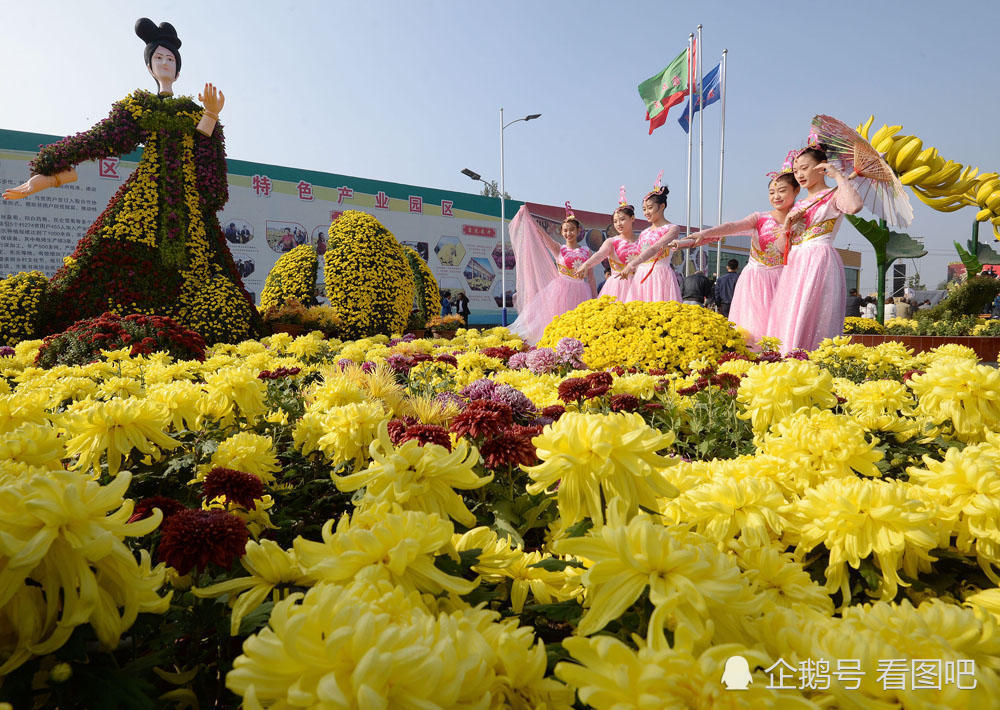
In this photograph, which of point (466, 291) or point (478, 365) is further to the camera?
point (466, 291)

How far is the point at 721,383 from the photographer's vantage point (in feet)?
8.63

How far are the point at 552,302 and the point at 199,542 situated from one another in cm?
723

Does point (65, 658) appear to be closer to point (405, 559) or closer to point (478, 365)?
point (405, 559)

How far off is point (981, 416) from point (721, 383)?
1081 millimetres

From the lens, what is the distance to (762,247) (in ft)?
19.1

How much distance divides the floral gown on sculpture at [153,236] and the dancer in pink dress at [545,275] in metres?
3.79

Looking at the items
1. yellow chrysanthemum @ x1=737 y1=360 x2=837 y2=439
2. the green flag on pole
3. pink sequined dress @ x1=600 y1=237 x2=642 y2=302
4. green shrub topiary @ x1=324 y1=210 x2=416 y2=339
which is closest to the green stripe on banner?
the green flag on pole

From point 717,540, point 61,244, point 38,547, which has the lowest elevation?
point 717,540

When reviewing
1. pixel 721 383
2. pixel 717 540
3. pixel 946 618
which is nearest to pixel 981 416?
pixel 721 383

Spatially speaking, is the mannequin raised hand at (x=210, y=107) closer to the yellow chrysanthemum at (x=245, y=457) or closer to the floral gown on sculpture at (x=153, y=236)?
the floral gown on sculpture at (x=153, y=236)

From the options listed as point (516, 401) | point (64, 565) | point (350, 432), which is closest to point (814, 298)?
point (516, 401)

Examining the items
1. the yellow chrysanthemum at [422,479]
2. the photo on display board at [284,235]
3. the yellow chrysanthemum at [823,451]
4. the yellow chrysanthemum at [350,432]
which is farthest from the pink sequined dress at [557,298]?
the photo on display board at [284,235]

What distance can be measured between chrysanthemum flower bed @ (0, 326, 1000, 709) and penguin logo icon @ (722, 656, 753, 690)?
0.03ft

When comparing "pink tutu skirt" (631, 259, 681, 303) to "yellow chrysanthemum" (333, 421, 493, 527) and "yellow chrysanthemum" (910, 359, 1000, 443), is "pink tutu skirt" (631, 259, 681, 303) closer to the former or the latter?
"yellow chrysanthemum" (910, 359, 1000, 443)
